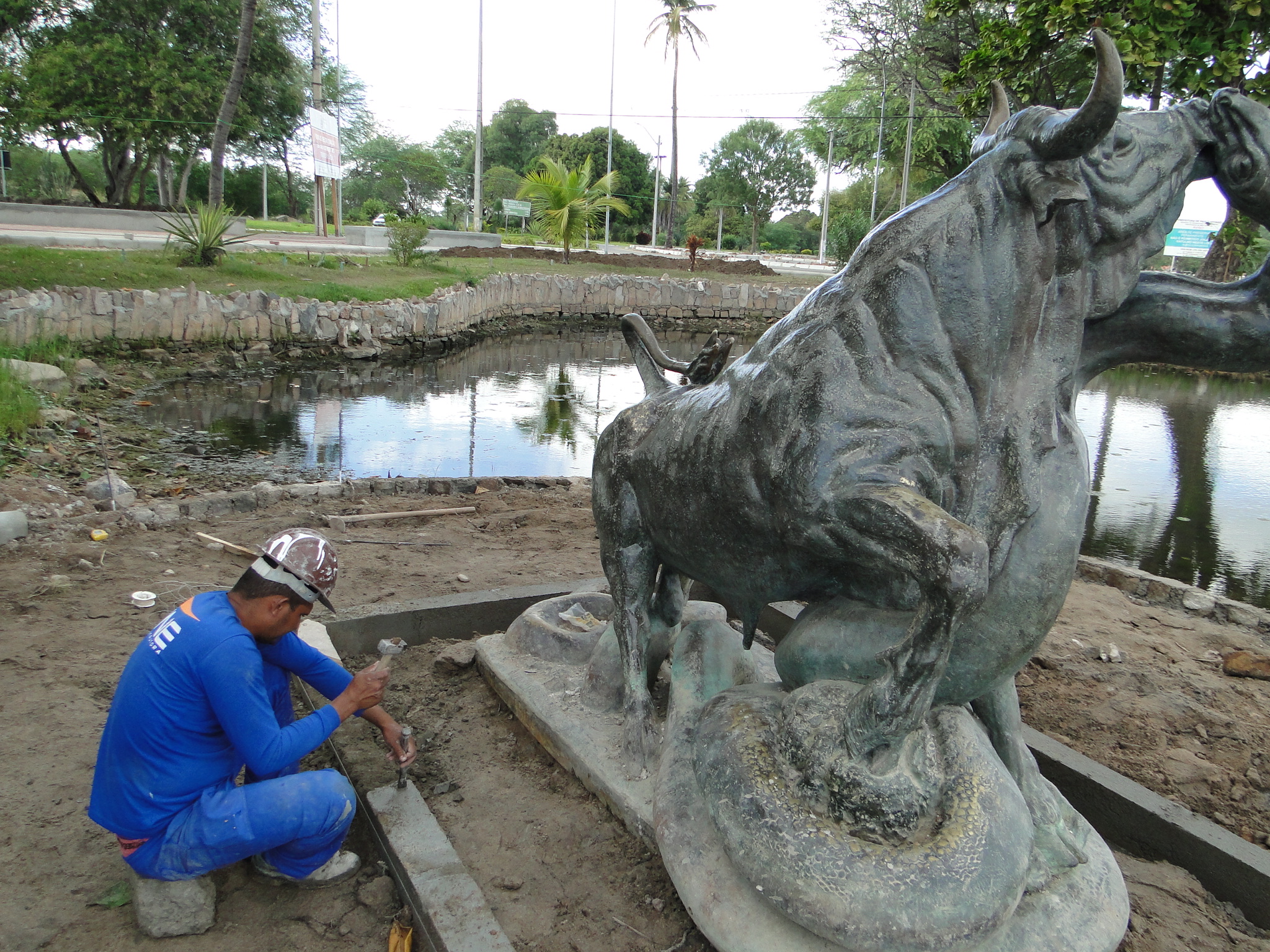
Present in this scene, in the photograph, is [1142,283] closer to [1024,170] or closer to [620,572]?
[1024,170]

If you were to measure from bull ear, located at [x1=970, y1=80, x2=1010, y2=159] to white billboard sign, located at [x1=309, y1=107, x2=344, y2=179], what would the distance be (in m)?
24.2

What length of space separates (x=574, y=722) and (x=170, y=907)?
1.36m

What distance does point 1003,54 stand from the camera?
8305 mm

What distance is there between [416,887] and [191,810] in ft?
2.16

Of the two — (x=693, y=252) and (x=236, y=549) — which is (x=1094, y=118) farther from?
(x=693, y=252)

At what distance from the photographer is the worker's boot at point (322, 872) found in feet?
9.07

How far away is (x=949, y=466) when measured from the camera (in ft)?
7.23

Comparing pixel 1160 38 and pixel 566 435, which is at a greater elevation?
pixel 1160 38

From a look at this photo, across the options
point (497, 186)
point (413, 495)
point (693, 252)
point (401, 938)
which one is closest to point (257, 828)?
point (401, 938)

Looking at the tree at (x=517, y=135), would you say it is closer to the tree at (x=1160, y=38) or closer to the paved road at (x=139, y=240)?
the paved road at (x=139, y=240)

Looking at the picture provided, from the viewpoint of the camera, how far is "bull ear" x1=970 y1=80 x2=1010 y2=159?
233 cm

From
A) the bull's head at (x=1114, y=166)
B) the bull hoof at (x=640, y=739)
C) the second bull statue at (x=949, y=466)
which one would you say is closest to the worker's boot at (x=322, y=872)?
the bull hoof at (x=640, y=739)

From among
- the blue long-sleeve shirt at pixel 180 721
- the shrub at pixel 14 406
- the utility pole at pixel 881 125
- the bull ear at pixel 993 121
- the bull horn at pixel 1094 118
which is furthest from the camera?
the utility pole at pixel 881 125

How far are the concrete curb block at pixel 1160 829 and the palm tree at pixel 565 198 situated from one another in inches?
952
